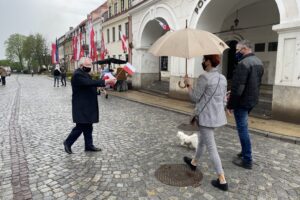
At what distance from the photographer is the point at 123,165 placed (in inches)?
168

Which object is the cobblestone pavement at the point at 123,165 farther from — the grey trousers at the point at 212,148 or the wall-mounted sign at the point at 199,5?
the wall-mounted sign at the point at 199,5

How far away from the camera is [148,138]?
230 inches

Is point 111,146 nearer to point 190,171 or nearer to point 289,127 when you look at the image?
point 190,171

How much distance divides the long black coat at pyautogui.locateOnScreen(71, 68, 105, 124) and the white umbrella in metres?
1.45

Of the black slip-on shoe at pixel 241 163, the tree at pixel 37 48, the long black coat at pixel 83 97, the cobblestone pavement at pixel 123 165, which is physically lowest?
the cobblestone pavement at pixel 123 165

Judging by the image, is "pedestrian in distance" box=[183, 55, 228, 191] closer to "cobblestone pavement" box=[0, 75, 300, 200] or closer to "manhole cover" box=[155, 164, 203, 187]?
"manhole cover" box=[155, 164, 203, 187]

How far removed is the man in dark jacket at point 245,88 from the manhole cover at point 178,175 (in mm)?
974

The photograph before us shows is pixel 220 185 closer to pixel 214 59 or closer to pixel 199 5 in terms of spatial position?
pixel 214 59

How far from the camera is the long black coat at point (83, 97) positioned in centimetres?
436

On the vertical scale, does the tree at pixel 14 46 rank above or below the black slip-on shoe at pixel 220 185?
above

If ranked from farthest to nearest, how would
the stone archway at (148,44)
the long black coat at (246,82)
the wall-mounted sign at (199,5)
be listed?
1. the stone archway at (148,44)
2. the wall-mounted sign at (199,5)
3. the long black coat at (246,82)

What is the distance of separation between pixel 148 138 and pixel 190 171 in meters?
1.94

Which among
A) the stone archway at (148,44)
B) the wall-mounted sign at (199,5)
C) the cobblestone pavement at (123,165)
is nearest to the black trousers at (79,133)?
the cobblestone pavement at (123,165)

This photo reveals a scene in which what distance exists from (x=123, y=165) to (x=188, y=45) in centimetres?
234
